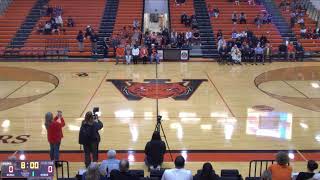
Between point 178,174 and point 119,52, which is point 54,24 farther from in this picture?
point 178,174

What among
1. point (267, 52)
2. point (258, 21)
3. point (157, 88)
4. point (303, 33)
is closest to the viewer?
point (157, 88)

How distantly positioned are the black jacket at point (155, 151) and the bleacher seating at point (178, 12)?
19150 millimetres

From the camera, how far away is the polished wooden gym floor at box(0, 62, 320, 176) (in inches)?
470

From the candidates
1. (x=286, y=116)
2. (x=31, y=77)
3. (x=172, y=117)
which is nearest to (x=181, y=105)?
(x=172, y=117)

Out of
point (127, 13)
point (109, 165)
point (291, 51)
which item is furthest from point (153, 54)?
point (109, 165)

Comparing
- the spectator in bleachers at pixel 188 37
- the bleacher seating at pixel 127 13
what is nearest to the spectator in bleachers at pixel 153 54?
the spectator in bleachers at pixel 188 37

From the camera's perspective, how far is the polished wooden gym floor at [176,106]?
1195cm

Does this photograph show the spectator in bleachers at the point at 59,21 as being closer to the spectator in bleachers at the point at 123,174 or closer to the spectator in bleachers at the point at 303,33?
the spectator in bleachers at the point at 303,33

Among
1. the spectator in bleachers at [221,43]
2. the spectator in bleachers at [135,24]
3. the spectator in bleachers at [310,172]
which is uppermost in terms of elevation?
the spectator in bleachers at [135,24]

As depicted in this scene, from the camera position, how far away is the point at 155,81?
19938 millimetres

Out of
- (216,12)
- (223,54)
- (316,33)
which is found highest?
(216,12)

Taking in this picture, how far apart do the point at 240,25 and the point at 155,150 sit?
20.3 m

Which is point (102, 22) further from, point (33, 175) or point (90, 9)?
point (33, 175)

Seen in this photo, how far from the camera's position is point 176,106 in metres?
15.9
